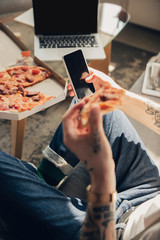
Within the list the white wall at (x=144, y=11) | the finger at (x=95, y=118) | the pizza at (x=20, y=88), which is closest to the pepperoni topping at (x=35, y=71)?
the pizza at (x=20, y=88)

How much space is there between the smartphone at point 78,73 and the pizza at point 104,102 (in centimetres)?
31

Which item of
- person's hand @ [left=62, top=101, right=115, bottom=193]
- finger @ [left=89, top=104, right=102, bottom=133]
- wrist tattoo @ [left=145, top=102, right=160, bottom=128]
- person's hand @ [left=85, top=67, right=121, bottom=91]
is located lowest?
wrist tattoo @ [left=145, top=102, right=160, bottom=128]

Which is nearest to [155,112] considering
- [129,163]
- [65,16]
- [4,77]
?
[129,163]

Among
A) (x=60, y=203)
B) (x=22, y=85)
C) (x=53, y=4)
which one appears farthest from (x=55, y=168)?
Result: (x=53, y=4)

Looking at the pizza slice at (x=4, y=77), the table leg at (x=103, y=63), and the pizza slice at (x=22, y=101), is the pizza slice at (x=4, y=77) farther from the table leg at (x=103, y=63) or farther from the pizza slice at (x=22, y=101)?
the table leg at (x=103, y=63)

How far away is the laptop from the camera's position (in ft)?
5.11

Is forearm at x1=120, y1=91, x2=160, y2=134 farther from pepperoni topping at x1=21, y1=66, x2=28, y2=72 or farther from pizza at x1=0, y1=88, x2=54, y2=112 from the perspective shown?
pepperoni topping at x1=21, y1=66, x2=28, y2=72

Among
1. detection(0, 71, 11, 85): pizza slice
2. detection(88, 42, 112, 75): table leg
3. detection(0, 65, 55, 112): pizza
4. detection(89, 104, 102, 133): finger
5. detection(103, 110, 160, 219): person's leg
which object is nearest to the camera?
detection(89, 104, 102, 133): finger

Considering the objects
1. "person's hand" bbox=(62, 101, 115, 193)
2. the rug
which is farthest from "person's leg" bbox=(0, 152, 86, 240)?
the rug

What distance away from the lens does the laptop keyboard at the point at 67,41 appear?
1600 millimetres

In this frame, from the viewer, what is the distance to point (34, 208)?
2.84ft

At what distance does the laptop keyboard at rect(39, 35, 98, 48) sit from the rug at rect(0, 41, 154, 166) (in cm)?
19

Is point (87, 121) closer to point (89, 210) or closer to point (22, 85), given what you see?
point (89, 210)

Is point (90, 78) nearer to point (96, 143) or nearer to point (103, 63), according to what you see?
point (96, 143)
